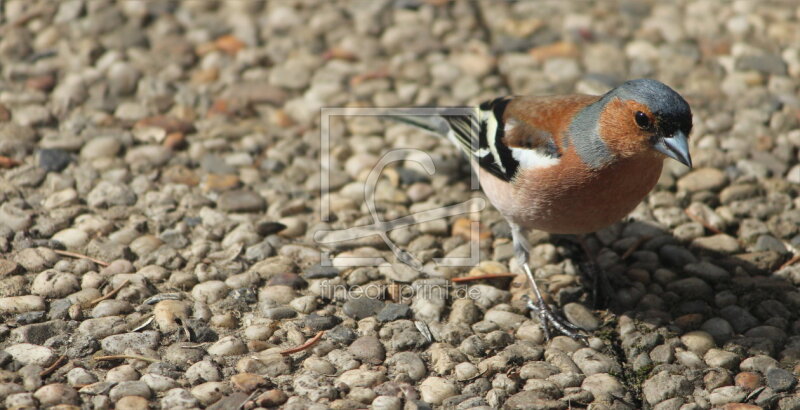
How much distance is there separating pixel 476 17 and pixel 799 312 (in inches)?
136

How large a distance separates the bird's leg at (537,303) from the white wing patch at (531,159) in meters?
0.38

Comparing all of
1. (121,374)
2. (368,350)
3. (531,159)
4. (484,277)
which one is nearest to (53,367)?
(121,374)

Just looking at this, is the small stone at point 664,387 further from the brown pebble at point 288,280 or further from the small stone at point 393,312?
the brown pebble at point 288,280

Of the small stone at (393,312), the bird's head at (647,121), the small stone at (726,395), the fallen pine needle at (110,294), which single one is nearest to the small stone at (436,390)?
the small stone at (393,312)

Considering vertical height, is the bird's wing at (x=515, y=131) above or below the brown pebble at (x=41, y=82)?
below

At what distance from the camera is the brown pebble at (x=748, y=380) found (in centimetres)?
360

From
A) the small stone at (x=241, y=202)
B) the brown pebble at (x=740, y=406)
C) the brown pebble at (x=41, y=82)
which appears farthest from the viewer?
the brown pebble at (x=41, y=82)

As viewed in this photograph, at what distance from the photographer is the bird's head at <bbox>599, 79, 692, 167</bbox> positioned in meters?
3.64

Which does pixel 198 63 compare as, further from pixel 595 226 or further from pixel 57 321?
pixel 595 226

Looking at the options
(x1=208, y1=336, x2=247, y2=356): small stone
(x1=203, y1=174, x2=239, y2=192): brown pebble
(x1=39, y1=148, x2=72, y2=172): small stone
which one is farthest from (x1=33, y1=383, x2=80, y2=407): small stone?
(x1=39, y1=148, x2=72, y2=172): small stone

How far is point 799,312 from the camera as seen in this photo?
409 cm

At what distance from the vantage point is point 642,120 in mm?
3707

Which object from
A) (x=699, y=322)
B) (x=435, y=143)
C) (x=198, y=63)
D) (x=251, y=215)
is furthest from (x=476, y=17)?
(x=699, y=322)

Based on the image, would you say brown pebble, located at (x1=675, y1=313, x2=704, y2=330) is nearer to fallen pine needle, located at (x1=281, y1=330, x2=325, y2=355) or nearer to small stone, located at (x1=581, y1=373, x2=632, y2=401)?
small stone, located at (x1=581, y1=373, x2=632, y2=401)
